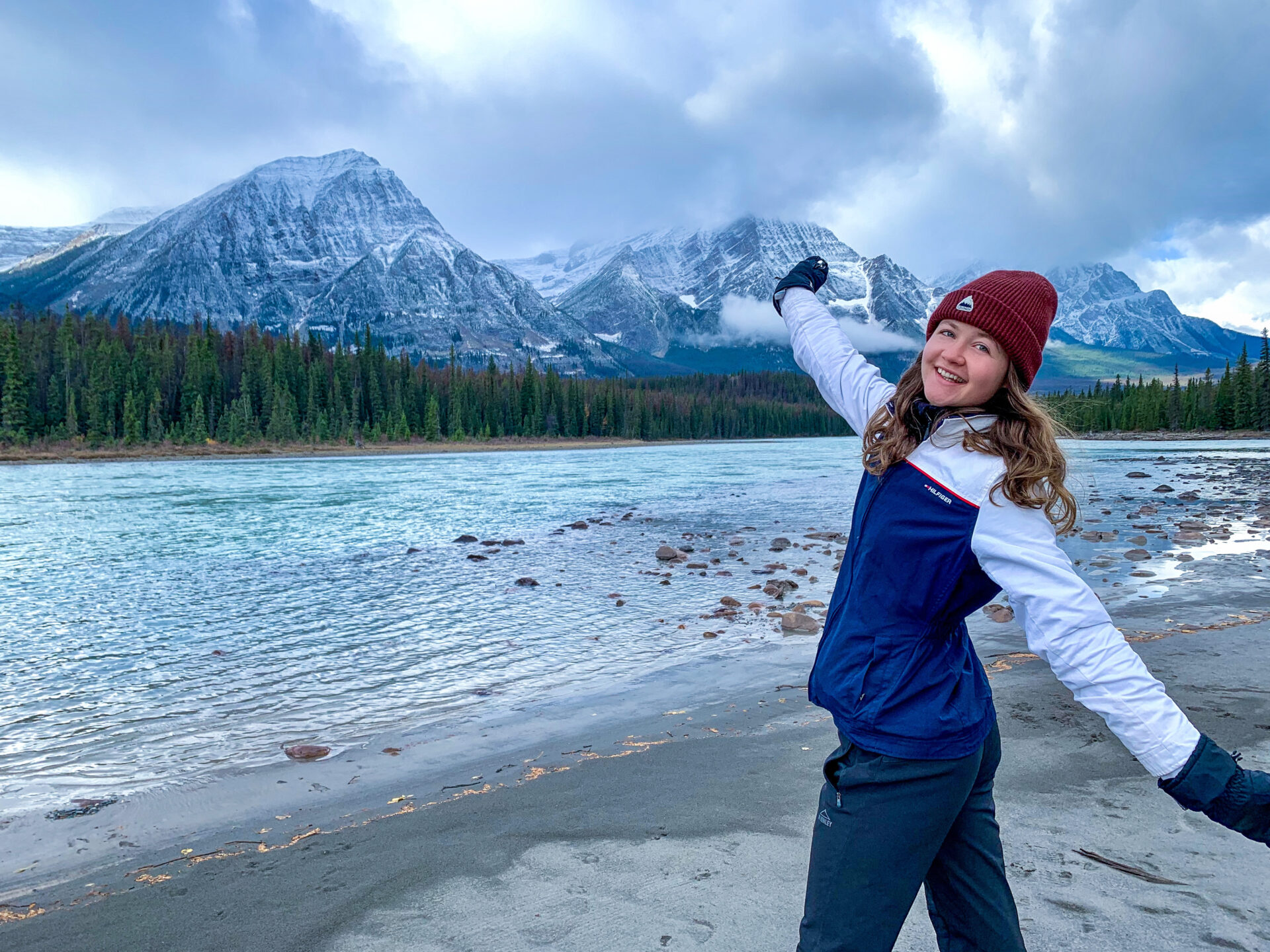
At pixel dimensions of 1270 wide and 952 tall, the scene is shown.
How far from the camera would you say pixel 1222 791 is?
2.04m

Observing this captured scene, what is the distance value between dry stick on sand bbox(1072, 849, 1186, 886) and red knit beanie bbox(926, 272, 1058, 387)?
3.16 metres

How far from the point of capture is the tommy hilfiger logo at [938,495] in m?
2.29

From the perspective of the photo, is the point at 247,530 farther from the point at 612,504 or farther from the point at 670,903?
the point at 670,903

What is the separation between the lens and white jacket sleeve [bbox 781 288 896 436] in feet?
9.92

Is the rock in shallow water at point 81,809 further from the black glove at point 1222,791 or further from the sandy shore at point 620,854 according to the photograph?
the black glove at point 1222,791

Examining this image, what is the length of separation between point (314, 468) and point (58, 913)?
65.9 metres

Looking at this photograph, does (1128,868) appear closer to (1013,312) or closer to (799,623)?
(1013,312)

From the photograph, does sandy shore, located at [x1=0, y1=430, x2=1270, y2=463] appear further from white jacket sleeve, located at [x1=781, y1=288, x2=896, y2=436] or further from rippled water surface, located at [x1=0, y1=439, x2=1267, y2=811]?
white jacket sleeve, located at [x1=781, y1=288, x2=896, y2=436]

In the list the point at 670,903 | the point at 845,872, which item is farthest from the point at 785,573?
the point at 845,872

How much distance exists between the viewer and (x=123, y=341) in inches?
4793

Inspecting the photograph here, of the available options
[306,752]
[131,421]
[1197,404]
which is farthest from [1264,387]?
[131,421]

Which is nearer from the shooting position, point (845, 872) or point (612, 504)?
point (845, 872)

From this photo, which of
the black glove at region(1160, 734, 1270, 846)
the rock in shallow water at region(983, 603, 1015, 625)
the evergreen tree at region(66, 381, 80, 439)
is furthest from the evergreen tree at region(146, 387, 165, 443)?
the black glove at region(1160, 734, 1270, 846)

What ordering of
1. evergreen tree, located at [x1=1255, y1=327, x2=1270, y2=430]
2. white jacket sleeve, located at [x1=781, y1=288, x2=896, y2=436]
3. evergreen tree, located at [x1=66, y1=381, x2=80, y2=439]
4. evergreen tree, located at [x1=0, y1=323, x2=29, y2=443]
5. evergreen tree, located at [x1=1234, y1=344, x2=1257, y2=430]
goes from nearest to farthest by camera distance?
white jacket sleeve, located at [x1=781, y1=288, x2=896, y2=436]
evergreen tree, located at [x1=0, y1=323, x2=29, y2=443]
evergreen tree, located at [x1=66, y1=381, x2=80, y2=439]
evergreen tree, located at [x1=1255, y1=327, x2=1270, y2=430]
evergreen tree, located at [x1=1234, y1=344, x2=1257, y2=430]
